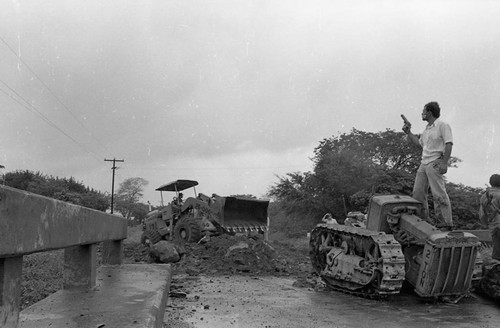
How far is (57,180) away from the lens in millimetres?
58281

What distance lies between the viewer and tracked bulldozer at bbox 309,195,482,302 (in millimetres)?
7055

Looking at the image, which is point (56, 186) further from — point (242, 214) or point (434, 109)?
point (434, 109)

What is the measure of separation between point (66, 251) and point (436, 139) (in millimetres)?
5786

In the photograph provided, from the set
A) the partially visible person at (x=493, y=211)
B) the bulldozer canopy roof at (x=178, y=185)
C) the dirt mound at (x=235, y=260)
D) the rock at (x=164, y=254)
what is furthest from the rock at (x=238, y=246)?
the partially visible person at (x=493, y=211)

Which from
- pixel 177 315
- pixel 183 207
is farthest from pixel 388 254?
pixel 183 207

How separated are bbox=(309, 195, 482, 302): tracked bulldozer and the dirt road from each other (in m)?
0.24

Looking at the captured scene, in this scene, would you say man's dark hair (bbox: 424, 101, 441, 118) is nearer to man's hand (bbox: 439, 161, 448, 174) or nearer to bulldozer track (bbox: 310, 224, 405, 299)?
man's hand (bbox: 439, 161, 448, 174)

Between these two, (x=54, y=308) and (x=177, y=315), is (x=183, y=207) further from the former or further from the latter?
(x=54, y=308)

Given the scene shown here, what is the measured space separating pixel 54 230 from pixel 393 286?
219 inches

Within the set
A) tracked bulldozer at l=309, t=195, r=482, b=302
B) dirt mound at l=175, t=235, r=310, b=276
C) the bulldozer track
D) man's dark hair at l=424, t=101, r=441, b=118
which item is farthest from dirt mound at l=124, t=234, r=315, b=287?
man's dark hair at l=424, t=101, r=441, b=118

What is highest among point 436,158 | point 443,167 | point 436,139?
point 436,139

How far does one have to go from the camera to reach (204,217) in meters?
16.1

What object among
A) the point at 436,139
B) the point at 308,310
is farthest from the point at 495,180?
the point at 308,310

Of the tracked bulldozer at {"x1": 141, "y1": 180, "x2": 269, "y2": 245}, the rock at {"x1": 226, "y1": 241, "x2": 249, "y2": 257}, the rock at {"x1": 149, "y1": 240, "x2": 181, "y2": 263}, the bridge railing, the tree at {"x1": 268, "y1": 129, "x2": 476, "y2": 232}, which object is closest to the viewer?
the bridge railing
